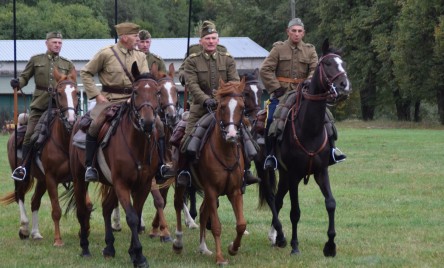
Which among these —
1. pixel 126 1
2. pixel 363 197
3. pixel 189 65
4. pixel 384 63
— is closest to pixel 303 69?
pixel 189 65

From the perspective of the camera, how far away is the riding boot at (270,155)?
13.7 m

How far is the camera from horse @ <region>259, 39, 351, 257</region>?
41.5 ft

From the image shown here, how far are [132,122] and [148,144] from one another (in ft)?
1.14

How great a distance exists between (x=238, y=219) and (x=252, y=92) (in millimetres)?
2631

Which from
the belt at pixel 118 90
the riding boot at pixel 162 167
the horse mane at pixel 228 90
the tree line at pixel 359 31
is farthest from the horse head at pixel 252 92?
the tree line at pixel 359 31

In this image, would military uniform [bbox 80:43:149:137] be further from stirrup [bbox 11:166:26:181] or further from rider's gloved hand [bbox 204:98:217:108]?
stirrup [bbox 11:166:26:181]

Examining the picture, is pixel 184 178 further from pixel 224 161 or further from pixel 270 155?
pixel 270 155

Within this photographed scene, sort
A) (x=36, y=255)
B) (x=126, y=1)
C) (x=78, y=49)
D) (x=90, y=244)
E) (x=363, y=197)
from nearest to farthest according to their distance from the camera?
(x=36, y=255) → (x=90, y=244) → (x=363, y=197) → (x=78, y=49) → (x=126, y=1)

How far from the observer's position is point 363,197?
66.1 feet

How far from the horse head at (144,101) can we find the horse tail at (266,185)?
3.32 meters

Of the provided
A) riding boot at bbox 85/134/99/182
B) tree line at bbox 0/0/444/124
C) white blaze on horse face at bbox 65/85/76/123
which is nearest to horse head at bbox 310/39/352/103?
riding boot at bbox 85/134/99/182

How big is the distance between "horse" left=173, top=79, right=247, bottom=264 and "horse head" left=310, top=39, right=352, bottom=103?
119 cm

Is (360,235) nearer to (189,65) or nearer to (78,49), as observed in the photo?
(189,65)

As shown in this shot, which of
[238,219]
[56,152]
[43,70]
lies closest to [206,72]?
[238,219]
